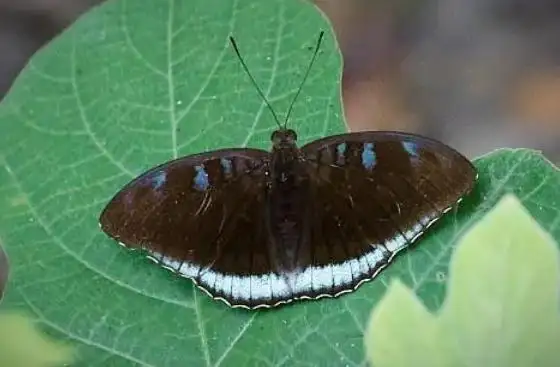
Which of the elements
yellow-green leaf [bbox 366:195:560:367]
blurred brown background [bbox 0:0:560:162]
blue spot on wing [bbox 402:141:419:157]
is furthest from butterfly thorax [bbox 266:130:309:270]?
blurred brown background [bbox 0:0:560:162]

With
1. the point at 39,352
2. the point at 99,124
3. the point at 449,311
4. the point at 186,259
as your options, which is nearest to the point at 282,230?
the point at 186,259

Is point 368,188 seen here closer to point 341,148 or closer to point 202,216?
point 341,148

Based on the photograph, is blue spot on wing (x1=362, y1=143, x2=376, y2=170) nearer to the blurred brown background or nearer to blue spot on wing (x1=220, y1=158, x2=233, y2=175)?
blue spot on wing (x1=220, y1=158, x2=233, y2=175)

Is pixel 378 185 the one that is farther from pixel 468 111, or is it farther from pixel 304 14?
pixel 468 111

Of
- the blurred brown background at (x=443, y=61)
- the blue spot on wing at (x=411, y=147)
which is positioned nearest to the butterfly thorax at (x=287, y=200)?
the blue spot on wing at (x=411, y=147)

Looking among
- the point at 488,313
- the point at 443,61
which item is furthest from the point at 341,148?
the point at 443,61

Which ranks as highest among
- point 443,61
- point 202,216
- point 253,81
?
point 253,81
